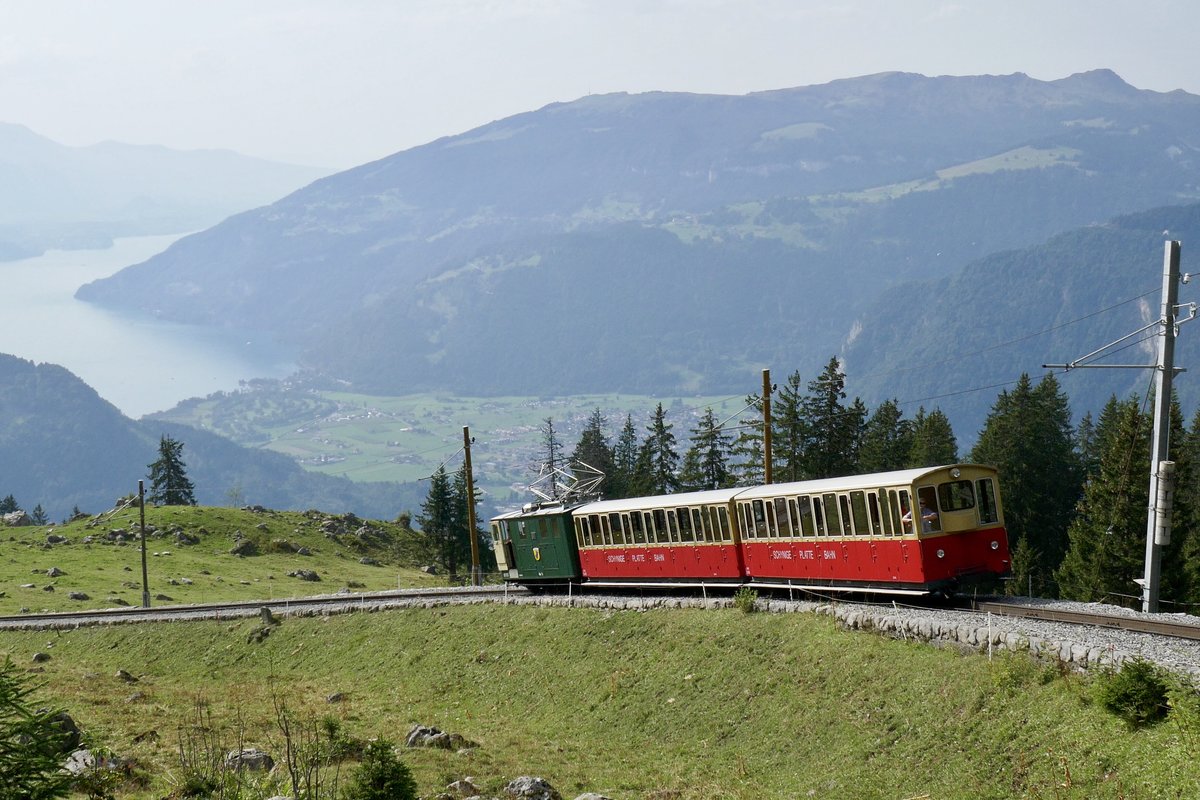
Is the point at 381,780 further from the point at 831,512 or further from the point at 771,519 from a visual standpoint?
the point at 771,519

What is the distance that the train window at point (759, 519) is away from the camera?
34.5 m

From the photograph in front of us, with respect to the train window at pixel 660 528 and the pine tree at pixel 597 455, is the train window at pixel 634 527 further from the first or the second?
the pine tree at pixel 597 455

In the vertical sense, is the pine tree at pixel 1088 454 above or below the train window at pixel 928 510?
below

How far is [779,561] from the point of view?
33.8 metres

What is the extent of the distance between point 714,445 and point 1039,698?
71.9 meters

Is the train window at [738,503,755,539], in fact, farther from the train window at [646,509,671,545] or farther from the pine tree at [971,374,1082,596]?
the pine tree at [971,374,1082,596]

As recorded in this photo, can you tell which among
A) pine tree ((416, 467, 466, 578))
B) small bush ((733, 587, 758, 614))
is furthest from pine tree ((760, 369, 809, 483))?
small bush ((733, 587, 758, 614))

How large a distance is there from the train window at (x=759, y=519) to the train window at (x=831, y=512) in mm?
2877

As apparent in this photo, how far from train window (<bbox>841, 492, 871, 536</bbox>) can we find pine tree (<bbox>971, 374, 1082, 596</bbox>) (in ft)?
157

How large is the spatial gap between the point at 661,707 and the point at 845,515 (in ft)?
22.9

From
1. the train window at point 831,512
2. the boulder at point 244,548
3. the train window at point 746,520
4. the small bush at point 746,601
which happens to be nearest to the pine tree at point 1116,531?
the train window at point 746,520

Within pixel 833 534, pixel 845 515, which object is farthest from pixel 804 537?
pixel 845 515

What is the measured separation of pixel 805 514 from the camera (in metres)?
32.6

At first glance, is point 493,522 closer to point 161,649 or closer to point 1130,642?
point 161,649
